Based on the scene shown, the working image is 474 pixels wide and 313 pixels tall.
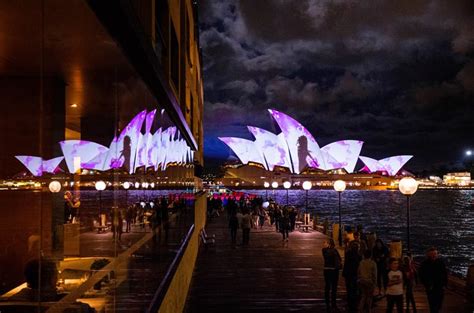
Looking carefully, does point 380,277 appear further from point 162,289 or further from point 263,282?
point 162,289

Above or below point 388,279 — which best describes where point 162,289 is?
above

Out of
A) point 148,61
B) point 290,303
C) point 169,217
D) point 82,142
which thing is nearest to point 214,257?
point 290,303

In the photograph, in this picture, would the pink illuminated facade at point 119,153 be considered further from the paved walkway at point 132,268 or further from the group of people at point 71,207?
the paved walkway at point 132,268

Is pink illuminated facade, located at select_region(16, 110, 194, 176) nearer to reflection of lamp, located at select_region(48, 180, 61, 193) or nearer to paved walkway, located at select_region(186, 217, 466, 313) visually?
reflection of lamp, located at select_region(48, 180, 61, 193)

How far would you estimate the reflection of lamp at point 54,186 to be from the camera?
1810 mm

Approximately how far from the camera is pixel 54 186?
6.11 feet

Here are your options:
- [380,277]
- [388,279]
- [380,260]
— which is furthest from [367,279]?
[380,277]

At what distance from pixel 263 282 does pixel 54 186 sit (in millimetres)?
11665

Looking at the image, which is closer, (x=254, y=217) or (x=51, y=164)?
(x=51, y=164)

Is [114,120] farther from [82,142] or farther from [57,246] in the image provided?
[57,246]

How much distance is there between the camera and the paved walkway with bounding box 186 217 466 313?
10648mm

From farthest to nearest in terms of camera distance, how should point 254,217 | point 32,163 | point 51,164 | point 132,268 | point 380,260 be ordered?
1. point 254,217
2. point 380,260
3. point 132,268
4. point 51,164
5. point 32,163

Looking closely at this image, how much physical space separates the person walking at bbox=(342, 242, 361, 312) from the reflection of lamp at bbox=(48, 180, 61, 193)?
30.3 feet

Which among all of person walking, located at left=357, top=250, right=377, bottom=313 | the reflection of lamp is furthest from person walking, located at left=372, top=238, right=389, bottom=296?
the reflection of lamp
